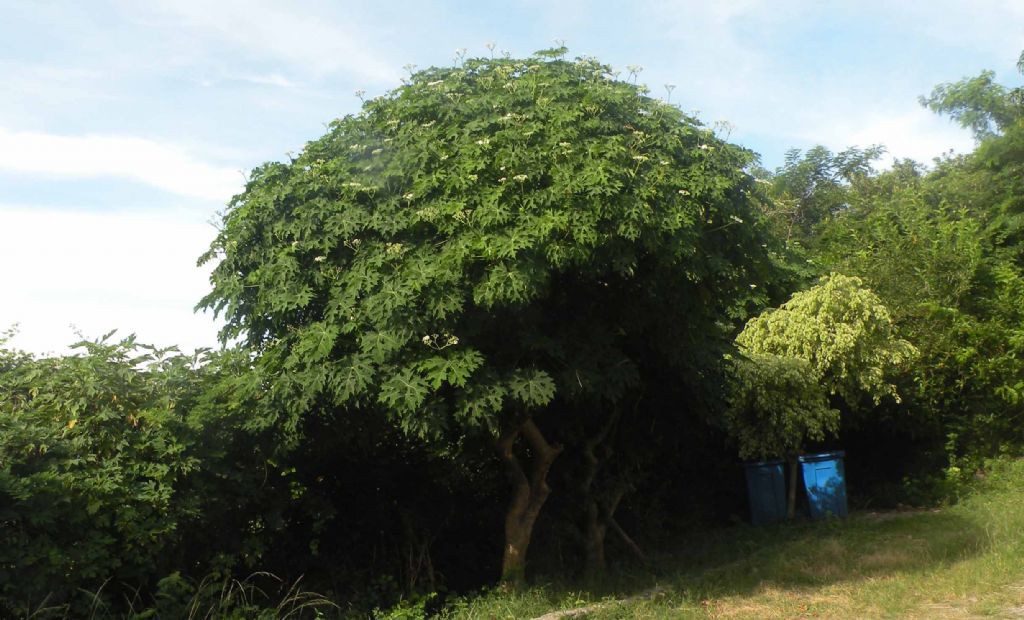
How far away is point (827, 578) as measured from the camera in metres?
8.95

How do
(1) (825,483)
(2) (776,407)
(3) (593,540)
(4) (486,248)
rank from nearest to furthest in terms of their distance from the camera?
(4) (486,248) → (3) (593,540) → (2) (776,407) → (1) (825,483)

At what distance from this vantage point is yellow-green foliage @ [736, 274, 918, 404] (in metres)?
12.4

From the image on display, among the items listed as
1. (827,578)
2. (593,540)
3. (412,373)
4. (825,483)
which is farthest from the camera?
(825,483)

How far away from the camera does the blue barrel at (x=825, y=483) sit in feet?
41.7

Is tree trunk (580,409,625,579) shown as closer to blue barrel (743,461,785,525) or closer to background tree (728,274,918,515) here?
background tree (728,274,918,515)

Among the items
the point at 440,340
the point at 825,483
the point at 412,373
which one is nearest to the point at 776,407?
the point at 825,483

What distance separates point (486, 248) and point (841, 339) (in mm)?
6922

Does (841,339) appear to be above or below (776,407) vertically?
above

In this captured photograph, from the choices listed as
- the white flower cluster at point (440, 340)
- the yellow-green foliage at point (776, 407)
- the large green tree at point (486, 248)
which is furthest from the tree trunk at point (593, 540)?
the white flower cluster at point (440, 340)

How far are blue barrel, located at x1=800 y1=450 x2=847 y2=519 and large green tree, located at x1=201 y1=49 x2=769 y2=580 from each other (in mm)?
4802

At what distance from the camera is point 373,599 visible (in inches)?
335

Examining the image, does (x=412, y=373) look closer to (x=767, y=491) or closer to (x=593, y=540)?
(x=593, y=540)

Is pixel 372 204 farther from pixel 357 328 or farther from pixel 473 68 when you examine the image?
pixel 473 68

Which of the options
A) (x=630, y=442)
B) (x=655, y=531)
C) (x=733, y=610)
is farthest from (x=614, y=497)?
(x=733, y=610)
